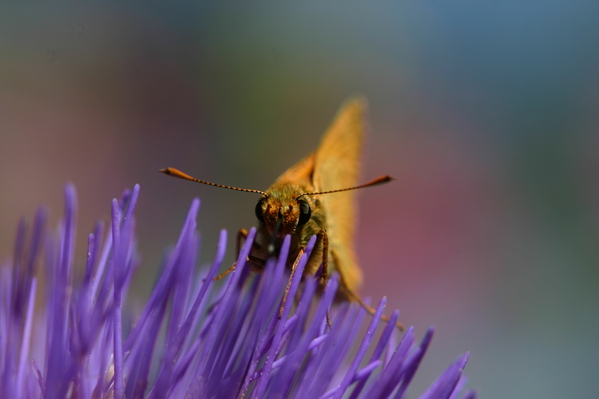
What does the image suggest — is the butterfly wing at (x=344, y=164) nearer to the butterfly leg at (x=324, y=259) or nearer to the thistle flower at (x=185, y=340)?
the butterfly leg at (x=324, y=259)

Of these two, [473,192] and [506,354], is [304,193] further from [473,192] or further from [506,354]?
[473,192]

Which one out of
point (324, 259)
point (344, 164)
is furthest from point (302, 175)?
point (324, 259)

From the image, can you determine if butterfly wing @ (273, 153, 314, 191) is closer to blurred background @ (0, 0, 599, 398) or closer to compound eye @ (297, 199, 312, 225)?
compound eye @ (297, 199, 312, 225)

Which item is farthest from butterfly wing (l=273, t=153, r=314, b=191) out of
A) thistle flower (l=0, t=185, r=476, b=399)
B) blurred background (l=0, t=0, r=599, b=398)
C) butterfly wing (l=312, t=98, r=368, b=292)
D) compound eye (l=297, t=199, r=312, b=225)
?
blurred background (l=0, t=0, r=599, b=398)

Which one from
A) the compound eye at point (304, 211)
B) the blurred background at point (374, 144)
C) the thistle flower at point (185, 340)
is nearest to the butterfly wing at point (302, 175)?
the compound eye at point (304, 211)

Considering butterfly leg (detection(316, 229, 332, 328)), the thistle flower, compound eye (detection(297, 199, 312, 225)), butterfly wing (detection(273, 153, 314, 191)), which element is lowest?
the thistle flower

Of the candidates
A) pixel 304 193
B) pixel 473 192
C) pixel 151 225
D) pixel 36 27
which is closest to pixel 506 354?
pixel 473 192

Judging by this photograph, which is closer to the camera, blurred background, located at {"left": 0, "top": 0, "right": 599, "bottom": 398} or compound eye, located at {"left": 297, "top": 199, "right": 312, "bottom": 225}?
compound eye, located at {"left": 297, "top": 199, "right": 312, "bottom": 225}
